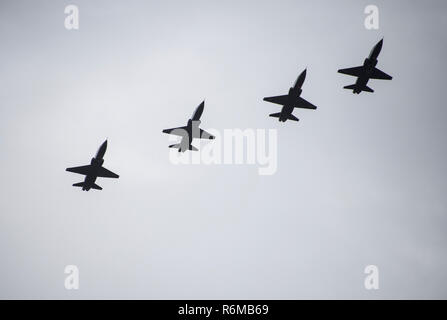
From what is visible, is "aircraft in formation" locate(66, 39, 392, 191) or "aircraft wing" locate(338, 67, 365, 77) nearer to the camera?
"aircraft in formation" locate(66, 39, 392, 191)

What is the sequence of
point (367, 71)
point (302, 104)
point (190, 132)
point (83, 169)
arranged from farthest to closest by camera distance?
1. point (83, 169)
2. point (190, 132)
3. point (302, 104)
4. point (367, 71)

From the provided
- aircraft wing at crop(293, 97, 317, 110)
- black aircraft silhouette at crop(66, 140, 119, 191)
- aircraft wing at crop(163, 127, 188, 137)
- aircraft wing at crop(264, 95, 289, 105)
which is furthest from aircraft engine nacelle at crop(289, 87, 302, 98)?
black aircraft silhouette at crop(66, 140, 119, 191)

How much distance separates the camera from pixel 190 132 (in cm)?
4803

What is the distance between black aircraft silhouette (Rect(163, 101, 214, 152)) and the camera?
47397 millimetres

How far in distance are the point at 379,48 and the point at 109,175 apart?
35486 mm

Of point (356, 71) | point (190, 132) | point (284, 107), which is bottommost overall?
point (190, 132)

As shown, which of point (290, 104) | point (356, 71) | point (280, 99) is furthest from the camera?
point (280, 99)

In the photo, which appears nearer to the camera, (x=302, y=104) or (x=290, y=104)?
(x=290, y=104)

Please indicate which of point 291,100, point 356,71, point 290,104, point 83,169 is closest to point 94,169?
point 83,169

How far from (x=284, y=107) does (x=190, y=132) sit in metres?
11.6

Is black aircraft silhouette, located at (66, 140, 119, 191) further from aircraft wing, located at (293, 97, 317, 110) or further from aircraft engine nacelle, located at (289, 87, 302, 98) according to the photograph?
aircraft wing, located at (293, 97, 317, 110)

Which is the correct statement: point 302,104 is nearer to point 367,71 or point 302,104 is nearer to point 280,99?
point 280,99
